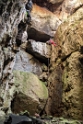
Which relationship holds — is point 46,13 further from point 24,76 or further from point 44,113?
point 44,113

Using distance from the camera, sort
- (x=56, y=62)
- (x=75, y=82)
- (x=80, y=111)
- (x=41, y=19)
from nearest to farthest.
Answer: (x=80, y=111)
(x=75, y=82)
(x=56, y=62)
(x=41, y=19)

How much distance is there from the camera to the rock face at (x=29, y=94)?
35.0ft

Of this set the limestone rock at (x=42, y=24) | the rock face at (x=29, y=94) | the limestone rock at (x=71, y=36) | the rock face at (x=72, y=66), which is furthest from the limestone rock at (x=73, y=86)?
the limestone rock at (x=42, y=24)

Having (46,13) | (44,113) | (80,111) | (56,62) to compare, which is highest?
(46,13)

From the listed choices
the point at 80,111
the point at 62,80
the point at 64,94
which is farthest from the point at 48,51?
the point at 80,111

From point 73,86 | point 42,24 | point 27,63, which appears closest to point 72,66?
point 73,86

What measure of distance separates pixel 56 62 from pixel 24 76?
2.57m

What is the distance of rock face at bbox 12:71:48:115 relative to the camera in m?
10.7

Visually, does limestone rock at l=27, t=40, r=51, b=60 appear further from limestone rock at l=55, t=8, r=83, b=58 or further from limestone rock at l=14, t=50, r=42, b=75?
limestone rock at l=55, t=8, r=83, b=58

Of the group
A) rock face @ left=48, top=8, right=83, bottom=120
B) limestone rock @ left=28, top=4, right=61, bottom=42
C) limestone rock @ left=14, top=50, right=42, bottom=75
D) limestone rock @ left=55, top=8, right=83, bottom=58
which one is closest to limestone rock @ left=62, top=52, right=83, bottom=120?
A: rock face @ left=48, top=8, right=83, bottom=120

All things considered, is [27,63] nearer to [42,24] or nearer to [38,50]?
[38,50]

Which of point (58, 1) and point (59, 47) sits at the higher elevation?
point (58, 1)

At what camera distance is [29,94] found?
430 inches

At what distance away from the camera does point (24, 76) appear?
38.5 feet
